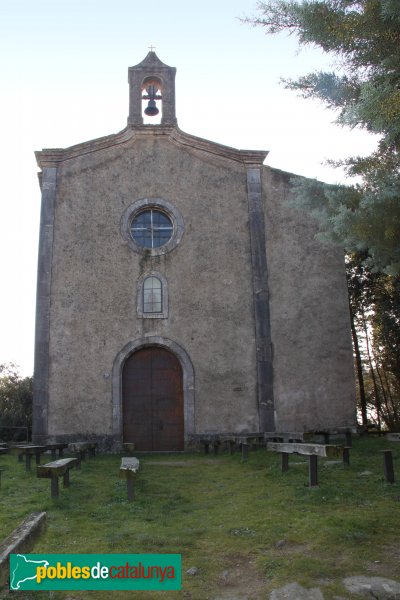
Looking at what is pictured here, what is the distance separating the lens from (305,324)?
15477 mm

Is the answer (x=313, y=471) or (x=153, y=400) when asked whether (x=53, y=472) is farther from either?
(x=153, y=400)

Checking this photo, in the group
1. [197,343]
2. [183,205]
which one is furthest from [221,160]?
[197,343]

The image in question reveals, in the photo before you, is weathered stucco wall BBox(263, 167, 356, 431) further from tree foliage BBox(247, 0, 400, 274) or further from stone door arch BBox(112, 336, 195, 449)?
tree foliage BBox(247, 0, 400, 274)

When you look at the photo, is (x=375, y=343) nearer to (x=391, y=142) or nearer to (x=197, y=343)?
(x=197, y=343)

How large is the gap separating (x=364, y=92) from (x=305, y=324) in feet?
33.0

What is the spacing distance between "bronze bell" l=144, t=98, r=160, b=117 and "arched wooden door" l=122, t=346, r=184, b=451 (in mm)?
6932

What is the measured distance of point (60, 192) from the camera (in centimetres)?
1591

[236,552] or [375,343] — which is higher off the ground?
[375,343]

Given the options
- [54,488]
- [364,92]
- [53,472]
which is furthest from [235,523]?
[364,92]

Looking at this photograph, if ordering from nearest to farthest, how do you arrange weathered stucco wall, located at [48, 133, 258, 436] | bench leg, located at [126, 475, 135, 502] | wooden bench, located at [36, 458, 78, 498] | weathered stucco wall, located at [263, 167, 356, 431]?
wooden bench, located at [36, 458, 78, 498] → bench leg, located at [126, 475, 135, 502] → weathered stucco wall, located at [48, 133, 258, 436] → weathered stucco wall, located at [263, 167, 356, 431]

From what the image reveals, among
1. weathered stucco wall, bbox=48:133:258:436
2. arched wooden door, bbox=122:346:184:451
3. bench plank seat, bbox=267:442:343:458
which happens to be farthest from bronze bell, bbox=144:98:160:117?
bench plank seat, bbox=267:442:343:458

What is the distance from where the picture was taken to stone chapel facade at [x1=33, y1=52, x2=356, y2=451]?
14.7 m

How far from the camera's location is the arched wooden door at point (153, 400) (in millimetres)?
14719

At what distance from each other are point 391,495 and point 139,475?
4691 millimetres
